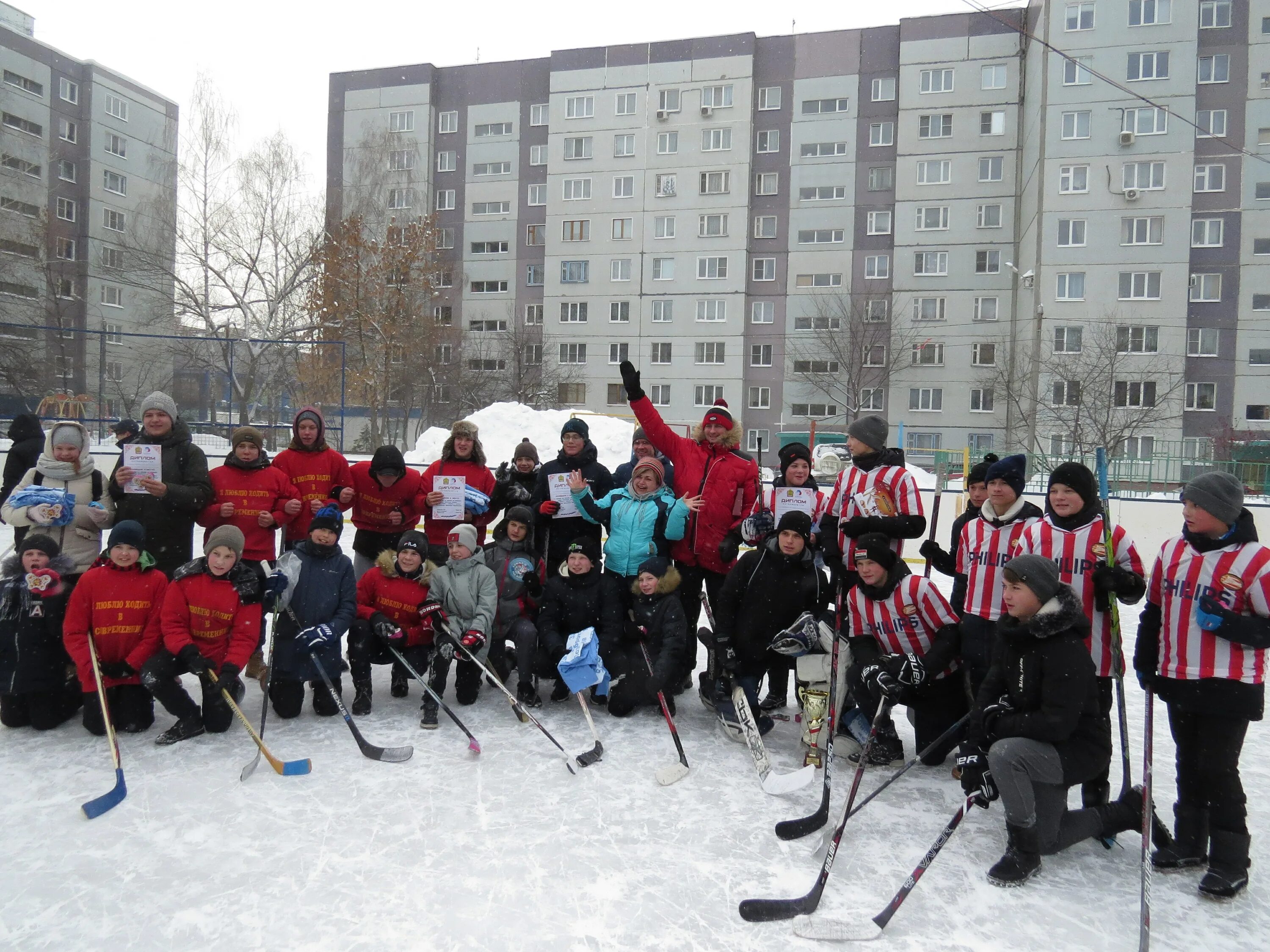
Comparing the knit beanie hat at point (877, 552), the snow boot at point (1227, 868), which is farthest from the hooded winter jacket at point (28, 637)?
the snow boot at point (1227, 868)

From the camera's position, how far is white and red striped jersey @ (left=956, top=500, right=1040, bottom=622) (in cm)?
380

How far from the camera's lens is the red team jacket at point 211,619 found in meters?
4.01

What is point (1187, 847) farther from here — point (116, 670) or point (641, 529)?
point (116, 670)

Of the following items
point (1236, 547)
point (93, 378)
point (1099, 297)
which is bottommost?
point (1236, 547)

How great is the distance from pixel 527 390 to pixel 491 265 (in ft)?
25.6

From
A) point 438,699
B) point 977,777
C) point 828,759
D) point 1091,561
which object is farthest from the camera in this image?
point 438,699

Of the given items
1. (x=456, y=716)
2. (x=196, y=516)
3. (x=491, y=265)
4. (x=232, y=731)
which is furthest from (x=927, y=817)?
(x=491, y=265)

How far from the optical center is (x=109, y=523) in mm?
4535

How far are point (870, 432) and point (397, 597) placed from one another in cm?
270

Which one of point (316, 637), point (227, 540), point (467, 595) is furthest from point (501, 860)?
point (227, 540)

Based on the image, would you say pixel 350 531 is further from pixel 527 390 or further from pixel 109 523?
pixel 527 390

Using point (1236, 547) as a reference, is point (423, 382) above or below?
above

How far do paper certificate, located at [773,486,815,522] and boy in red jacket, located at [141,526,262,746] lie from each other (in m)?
2.71

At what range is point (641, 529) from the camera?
4.89 meters
